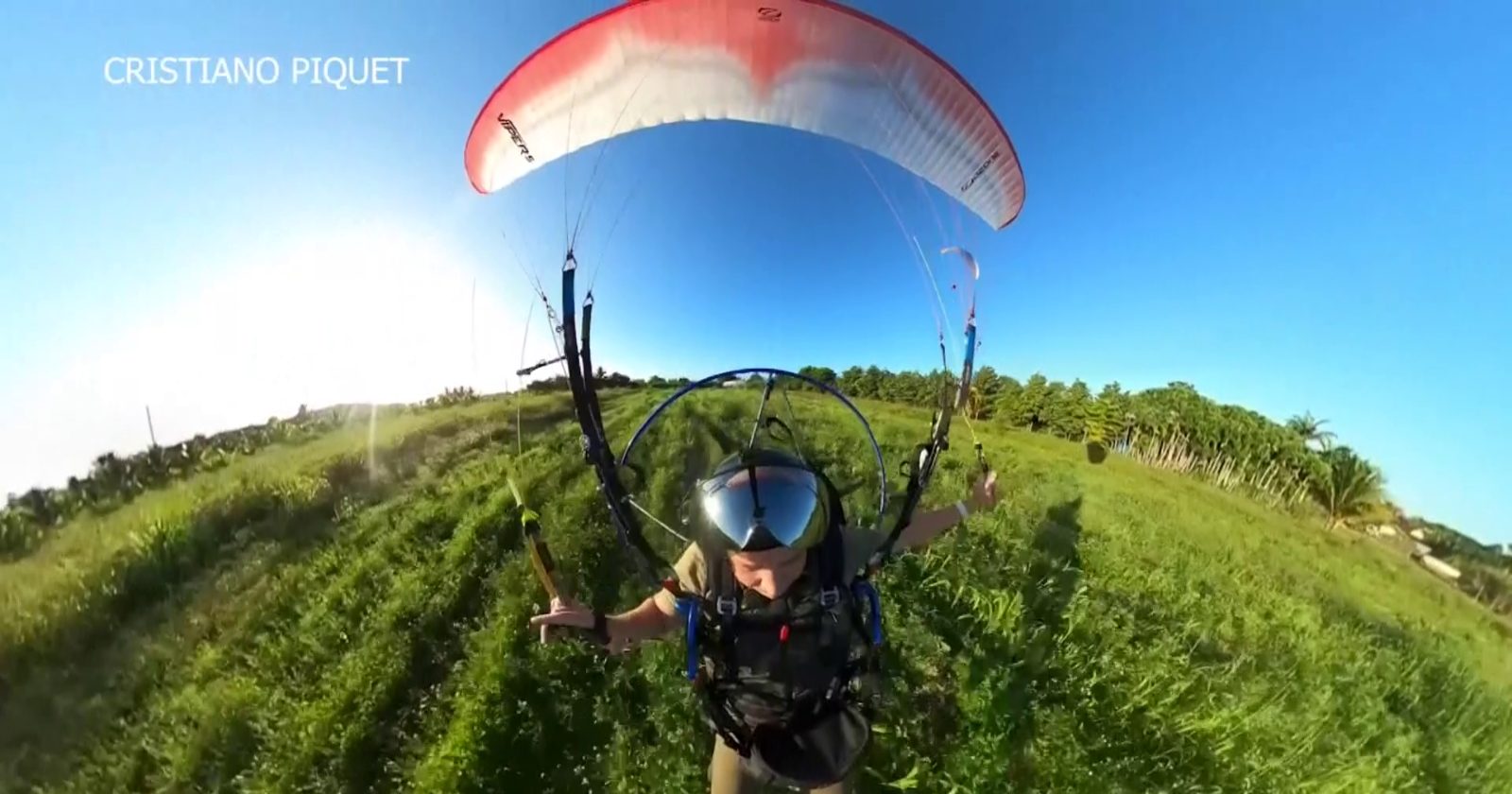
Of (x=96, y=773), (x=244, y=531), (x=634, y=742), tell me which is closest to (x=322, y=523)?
(x=244, y=531)

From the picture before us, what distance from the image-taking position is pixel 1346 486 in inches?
364

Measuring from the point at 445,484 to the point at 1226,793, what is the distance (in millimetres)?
7222

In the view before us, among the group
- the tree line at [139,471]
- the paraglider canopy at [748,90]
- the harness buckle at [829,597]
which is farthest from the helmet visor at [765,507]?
the tree line at [139,471]

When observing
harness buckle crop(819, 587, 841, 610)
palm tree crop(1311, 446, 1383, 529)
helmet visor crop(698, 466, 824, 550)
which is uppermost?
helmet visor crop(698, 466, 824, 550)

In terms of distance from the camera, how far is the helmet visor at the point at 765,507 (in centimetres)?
238

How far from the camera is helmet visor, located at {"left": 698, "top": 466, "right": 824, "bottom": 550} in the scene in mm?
2375

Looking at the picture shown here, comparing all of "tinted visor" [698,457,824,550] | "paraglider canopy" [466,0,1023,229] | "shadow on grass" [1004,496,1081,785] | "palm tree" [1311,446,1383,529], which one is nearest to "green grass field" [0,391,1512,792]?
"shadow on grass" [1004,496,1081,785]

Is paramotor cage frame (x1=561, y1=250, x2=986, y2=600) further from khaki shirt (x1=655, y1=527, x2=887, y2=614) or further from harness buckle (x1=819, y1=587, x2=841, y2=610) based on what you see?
harness buckle (x1=819, y1=587, x2=841, y2=610)

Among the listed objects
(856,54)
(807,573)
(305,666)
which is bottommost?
(305,666)

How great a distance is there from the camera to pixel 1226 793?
4051 millimetres

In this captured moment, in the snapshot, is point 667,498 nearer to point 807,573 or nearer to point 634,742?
point 634,742

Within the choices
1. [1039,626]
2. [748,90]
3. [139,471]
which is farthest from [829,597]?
[139,471]

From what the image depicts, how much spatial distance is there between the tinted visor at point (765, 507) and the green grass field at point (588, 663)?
233cm

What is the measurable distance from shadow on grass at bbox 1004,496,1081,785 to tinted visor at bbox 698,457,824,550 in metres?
2.79
